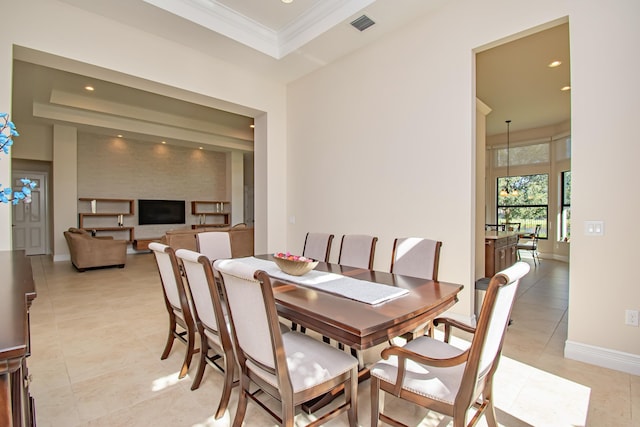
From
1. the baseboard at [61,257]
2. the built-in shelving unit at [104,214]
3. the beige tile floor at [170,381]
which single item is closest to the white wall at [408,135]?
the beige tile floor at [170,381]

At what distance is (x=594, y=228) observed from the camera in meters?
2.52

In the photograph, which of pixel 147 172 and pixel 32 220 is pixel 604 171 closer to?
pixel 147 172

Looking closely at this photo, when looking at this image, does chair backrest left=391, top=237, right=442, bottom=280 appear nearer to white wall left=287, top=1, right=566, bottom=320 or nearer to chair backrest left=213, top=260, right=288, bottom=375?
white wall left=287, top=1, right=566, bottom=320

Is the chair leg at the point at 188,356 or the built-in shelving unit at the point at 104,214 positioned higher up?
the built-in shelving unit at the point at 104,214

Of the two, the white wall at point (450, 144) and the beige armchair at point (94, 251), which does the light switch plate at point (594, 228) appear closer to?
the white wall at point (450, 144)

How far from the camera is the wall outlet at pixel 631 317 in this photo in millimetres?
2365

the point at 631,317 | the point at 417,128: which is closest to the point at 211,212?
the point at 417,128

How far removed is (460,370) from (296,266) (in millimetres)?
1192

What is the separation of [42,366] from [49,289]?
3131 mm

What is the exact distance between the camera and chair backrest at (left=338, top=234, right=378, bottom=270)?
9.88ft

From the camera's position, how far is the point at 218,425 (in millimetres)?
1798

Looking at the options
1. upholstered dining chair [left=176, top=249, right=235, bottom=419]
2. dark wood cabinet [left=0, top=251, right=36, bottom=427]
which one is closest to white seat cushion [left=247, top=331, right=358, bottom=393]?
upholstered dining chair [left=176, top=249, right=235, bottom=419]

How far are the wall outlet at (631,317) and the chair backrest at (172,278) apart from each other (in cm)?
329

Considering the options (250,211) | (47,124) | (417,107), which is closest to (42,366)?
(417,107)
